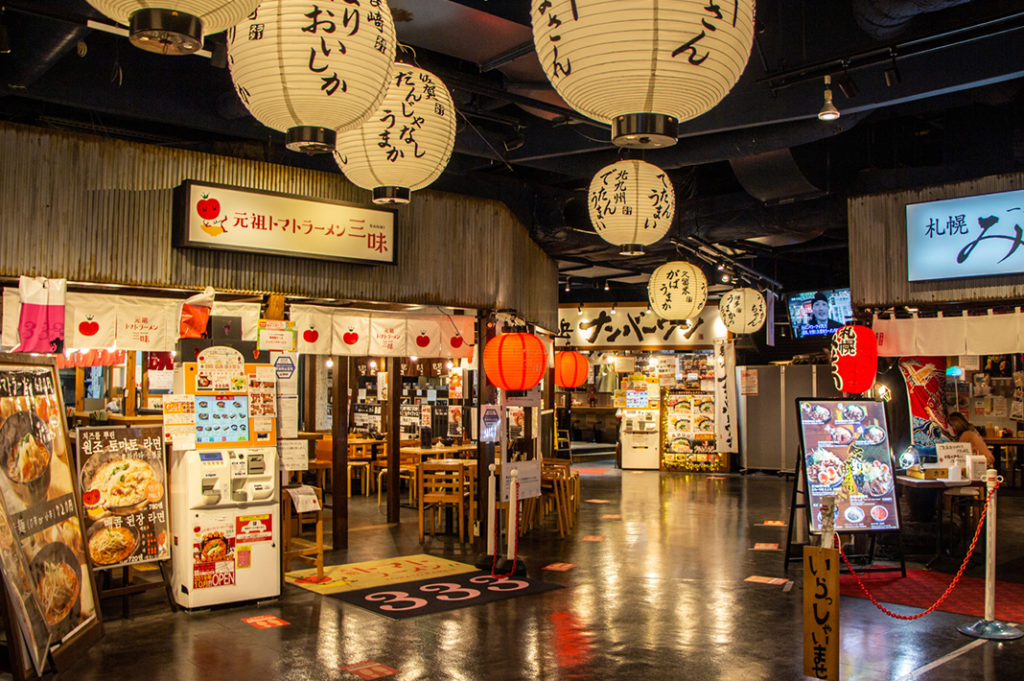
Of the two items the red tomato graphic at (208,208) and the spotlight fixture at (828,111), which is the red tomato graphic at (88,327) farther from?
the spotlight fixture at (828,111)

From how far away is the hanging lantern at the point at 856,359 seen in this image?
8.70 metres

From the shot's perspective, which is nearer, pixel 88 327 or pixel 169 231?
pixel 88 327

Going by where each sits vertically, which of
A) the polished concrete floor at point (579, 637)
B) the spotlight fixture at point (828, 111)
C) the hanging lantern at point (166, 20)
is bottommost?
the polished concrete floor at point (579, 637)

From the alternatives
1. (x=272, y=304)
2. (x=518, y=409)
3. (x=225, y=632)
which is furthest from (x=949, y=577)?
(x=272, y=304)

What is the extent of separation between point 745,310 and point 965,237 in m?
4.52

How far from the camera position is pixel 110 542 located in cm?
627

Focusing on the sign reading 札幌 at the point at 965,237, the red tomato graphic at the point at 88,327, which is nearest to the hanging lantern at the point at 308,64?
the red tomato graphic at the point at 88,327

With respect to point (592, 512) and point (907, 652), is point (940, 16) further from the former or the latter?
point (592, 512)

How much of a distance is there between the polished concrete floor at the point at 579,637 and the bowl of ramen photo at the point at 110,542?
50 cm

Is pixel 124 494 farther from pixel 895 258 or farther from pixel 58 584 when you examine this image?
pixel 895 258

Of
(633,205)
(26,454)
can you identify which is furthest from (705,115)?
(26,454)

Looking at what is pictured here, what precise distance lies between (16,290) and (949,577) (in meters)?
9.09

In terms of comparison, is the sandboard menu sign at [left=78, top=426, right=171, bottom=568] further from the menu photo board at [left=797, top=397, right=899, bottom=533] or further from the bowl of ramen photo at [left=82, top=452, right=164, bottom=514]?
the menu photo board at [left=797, top=397, right=899, bottom=533]

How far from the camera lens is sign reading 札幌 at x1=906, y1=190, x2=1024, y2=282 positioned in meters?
8.48
